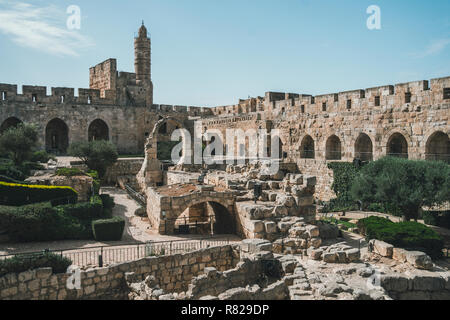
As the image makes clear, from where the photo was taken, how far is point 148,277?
32.2 ft

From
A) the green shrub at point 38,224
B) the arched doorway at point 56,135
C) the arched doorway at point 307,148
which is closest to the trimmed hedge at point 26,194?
the green shrub at point 38,224

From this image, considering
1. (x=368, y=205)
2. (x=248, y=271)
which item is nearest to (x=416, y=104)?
(x=368, y=205)

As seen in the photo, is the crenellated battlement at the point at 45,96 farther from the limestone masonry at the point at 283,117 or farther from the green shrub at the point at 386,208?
the green shrub at the point at 386,208

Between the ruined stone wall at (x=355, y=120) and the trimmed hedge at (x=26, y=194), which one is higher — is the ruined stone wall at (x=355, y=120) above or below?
above

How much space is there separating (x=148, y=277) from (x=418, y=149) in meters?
15.0

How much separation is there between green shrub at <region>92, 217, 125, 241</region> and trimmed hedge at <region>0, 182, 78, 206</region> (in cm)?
310

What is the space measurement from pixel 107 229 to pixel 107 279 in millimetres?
4027

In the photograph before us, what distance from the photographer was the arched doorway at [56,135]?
108 ft

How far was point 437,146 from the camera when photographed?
18.9m

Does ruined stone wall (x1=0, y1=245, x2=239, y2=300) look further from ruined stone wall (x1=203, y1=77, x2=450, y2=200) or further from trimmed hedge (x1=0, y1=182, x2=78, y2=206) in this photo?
ruined stone wall (x1=203, y1=77, x2=450, y2=200)

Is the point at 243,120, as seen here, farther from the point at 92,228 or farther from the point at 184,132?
the point at 92,228

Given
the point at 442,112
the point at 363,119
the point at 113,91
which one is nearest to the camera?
the point at 442,112

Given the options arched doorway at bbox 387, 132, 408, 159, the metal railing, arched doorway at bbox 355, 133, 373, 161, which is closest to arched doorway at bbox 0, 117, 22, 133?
the metal railing

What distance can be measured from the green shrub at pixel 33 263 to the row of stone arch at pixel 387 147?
54.0ft
